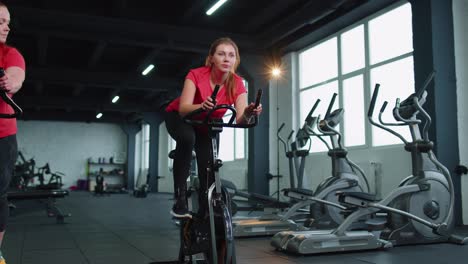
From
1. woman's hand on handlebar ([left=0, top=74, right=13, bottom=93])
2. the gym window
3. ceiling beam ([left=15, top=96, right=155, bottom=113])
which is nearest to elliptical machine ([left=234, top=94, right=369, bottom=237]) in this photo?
the gym window

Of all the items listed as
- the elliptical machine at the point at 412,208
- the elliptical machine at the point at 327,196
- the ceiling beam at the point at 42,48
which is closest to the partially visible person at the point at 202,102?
the elliptical machine at the point at 412,208

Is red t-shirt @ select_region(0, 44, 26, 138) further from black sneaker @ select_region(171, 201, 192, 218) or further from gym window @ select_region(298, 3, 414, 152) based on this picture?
gym window @ select_region(298, 3, 414, 152)

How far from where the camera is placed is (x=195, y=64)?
11.1 meters

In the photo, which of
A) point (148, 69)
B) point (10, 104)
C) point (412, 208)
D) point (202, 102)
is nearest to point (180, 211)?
point (202, 102)

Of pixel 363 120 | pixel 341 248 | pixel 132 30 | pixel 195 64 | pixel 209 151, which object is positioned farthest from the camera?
pixel 195 64

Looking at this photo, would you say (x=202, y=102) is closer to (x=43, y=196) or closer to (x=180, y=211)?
(x=180, y=211)

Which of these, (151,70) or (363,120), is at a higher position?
(151,70)

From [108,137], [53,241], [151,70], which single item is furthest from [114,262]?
[108,137]

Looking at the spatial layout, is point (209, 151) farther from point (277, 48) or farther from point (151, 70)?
point (151, 70)

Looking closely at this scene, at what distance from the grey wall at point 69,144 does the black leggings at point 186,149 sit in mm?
19352

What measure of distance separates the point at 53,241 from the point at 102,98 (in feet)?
40.9

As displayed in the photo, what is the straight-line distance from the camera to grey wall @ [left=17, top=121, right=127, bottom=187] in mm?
19812

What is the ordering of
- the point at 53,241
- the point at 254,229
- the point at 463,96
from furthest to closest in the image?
the point at 463,96, the point at 254,229, the point at 53,241

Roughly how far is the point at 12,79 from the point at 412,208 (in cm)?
341
